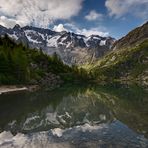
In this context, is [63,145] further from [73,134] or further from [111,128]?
[111,128]

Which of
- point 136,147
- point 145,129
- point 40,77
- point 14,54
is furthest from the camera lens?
point 40,77

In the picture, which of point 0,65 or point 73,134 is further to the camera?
point 0,65

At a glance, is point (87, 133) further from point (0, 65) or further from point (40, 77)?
point (40, 77)

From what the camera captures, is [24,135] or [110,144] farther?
[24,135]

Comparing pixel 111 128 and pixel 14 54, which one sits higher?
pixel 14 54

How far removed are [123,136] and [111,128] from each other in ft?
20.9

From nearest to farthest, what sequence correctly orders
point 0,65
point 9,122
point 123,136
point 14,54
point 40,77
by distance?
point 123,136, point 9,122, point 0,65, point 14,54, point 40,77

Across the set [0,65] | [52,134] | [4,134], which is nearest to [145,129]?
[52,134]

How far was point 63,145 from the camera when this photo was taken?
33375 mm

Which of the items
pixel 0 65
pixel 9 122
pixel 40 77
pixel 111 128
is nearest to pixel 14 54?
pixel 0 65

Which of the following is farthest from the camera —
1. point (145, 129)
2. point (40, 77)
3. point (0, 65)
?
point (40, 77)

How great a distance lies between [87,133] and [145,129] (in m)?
9.10

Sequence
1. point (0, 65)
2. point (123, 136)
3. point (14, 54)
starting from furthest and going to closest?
point (14, 54), point (0, 65), point (123, 136)

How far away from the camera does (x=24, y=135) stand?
39938 millimetres
